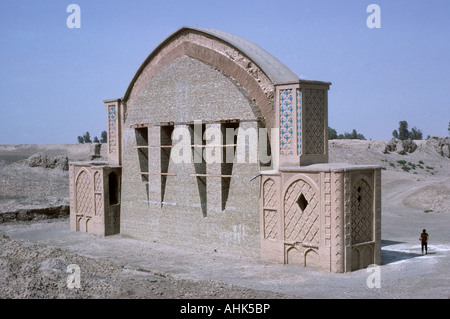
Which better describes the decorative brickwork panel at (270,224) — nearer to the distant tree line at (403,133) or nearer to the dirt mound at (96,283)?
the dirt mound at (96,283)

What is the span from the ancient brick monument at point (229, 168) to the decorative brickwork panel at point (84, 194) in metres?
0.07

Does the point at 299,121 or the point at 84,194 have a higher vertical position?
the point at 299,121

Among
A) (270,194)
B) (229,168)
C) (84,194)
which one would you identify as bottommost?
(84,194)

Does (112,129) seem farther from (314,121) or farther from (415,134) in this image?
(415,134)

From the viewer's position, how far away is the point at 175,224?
50.2 ft

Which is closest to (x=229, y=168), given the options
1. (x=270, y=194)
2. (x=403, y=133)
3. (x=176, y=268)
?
(x=270, y=194)

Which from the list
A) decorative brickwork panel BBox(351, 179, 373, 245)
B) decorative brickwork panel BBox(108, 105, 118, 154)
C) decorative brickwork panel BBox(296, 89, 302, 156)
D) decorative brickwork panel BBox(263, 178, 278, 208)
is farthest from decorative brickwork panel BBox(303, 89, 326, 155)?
decorative brickwork panel BBox(108, 105, 118, 154)

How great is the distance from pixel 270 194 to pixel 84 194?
Result: 833 centimetres

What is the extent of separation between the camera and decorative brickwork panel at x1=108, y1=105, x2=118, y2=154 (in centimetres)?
1756

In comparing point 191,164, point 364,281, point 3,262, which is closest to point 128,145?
point 191,164

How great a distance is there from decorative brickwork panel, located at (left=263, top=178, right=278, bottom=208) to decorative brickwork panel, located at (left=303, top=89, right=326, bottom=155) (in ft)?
4.03

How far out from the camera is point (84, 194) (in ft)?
59.5

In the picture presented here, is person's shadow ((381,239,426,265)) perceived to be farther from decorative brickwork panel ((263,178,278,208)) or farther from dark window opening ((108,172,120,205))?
dark window opening ((108,172,120,205))

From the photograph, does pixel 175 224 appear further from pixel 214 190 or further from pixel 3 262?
pixel 3 262
